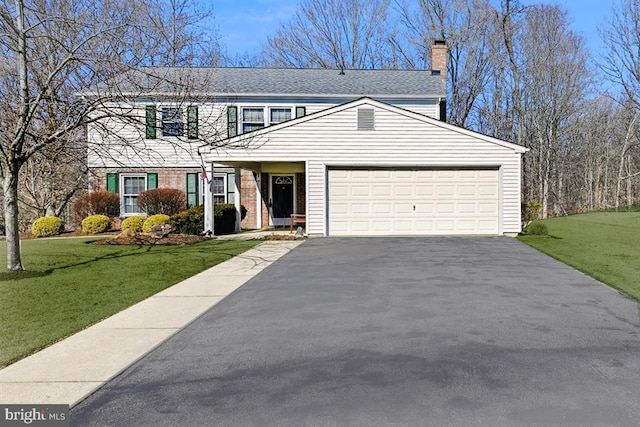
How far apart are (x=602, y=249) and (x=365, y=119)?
337 inches

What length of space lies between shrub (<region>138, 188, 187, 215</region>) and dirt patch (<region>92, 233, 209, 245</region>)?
354cm

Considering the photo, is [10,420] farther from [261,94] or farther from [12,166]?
[261,94]

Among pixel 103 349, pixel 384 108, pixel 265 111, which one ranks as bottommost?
pixel 103 349

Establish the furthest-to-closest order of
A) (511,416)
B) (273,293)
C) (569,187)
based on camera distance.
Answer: (569,187)
(273,293)
(511,416)

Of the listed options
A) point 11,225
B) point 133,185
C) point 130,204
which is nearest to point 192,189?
point 133,185

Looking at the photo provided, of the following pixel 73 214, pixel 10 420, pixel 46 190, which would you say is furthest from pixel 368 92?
pixel 10 420

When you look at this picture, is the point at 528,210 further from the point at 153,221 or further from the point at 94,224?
the point at 94,224

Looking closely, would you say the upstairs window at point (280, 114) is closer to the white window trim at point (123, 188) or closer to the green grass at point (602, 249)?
the white window trim at point (123, 188)

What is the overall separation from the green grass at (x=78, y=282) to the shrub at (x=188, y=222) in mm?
2397

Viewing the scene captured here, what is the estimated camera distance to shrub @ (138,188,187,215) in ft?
66.5

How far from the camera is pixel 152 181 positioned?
2134cm

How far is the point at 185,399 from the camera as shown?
399cm

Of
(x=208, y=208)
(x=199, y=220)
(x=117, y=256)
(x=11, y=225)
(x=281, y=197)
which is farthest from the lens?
(x=281, y=197)

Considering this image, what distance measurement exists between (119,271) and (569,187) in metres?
35.2
